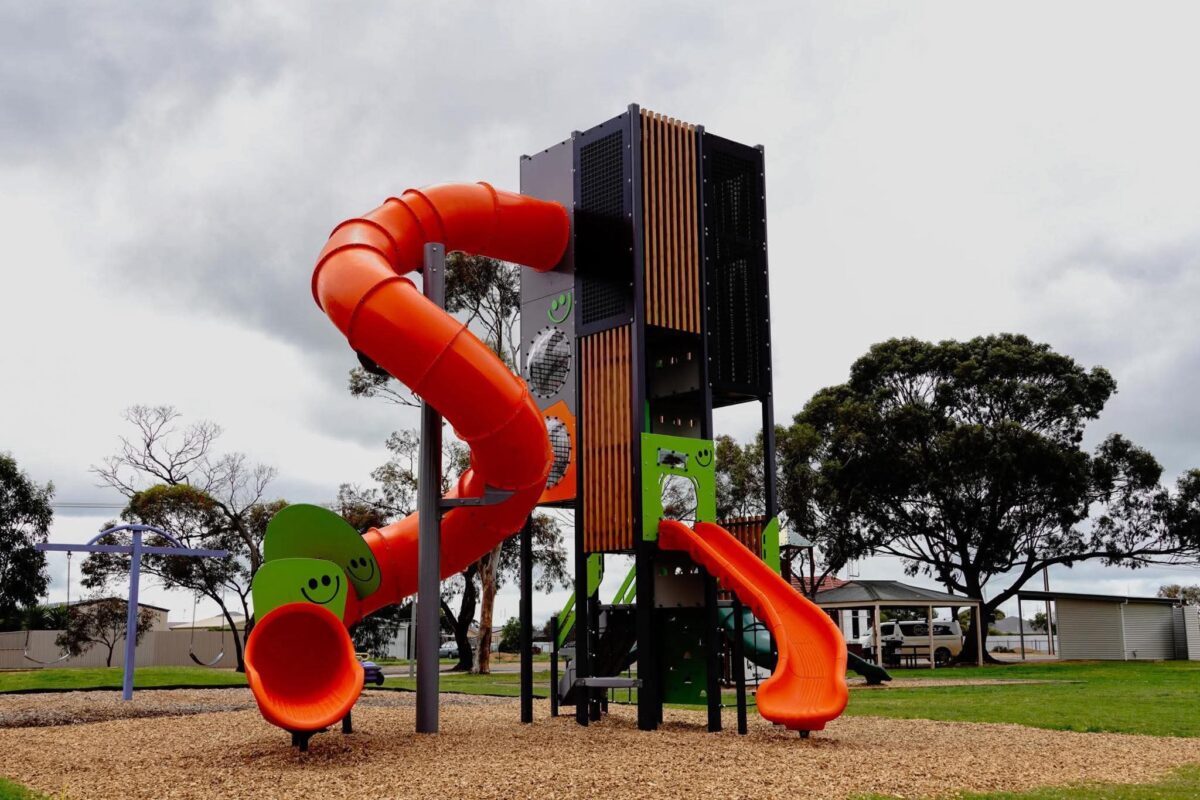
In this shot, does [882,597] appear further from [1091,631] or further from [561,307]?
[561,307]

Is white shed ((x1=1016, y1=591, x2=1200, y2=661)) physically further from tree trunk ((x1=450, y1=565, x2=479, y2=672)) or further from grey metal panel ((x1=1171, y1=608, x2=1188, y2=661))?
tree trunk ((x1=450, y1=565, x2=479, y2=672))

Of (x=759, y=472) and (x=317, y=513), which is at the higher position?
(x=759, y=472)

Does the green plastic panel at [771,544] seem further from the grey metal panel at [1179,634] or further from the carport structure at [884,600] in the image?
the grey metal panel at [1179,634]

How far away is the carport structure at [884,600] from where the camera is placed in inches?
1214

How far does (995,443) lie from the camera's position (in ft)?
113

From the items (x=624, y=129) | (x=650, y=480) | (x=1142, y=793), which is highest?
(x=624, y=129)

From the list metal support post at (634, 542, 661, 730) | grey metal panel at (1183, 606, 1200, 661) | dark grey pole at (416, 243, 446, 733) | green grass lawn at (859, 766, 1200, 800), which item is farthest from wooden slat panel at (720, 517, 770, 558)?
grey metal panel at (1183, 606, 1200, 661)

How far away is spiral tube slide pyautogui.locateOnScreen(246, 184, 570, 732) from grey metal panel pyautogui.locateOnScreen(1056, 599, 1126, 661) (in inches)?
1308

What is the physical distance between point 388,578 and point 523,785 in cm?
480

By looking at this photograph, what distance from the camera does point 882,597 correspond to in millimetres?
31359

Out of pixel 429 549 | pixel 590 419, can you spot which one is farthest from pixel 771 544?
pixel 429 549

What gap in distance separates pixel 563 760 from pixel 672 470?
4236 millimetres

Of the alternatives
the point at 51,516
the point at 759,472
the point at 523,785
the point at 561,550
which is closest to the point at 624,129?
the point at 523,785

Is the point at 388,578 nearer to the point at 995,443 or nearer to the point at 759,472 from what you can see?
the point at 759,472
